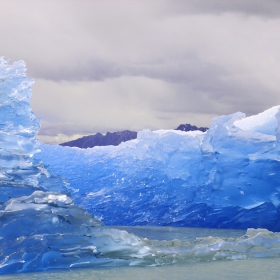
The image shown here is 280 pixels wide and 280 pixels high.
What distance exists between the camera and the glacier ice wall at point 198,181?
45.7 ft

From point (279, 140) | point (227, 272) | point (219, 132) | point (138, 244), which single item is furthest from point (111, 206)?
point (227, 272)

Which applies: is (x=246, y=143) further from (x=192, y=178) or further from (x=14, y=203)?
(x=14, y=203)

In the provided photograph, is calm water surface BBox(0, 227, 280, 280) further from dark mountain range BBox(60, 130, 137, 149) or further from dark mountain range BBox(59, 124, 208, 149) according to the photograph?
dark mountain range BBox(60, 130, 137, 149)

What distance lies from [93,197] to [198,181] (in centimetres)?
364

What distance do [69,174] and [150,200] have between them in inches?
161

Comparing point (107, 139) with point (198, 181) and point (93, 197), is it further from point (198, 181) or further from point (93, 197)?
point (198, 181)

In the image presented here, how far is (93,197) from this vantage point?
16.3 m

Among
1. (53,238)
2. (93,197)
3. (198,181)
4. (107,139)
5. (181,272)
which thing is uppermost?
(107,139)

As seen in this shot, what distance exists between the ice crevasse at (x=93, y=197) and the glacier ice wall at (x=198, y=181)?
0.12 ft

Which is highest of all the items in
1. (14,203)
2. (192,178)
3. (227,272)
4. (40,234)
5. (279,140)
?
(279,140)

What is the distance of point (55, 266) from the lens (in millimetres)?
6586

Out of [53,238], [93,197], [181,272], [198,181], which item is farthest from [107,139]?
[181,272]

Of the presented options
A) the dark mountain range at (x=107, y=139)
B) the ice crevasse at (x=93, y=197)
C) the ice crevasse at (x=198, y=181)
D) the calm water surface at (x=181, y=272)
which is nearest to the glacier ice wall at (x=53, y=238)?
the ice crevasse at (x=93, y=197)

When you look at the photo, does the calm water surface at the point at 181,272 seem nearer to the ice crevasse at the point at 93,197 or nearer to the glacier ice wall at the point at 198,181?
the ice crevasse at the point at 93,197
